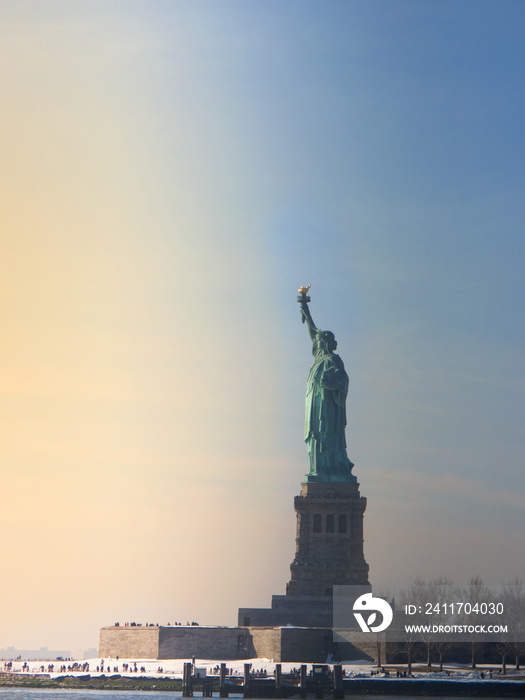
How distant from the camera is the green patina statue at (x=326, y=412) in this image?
292ft

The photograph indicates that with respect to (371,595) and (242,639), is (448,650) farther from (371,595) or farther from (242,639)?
(242,639)

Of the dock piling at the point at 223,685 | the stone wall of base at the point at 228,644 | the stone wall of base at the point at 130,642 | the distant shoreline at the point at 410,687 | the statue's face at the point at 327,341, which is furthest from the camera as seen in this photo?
the statue's face at the point at 327,341

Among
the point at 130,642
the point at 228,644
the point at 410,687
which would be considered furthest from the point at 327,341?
the point at 410,687

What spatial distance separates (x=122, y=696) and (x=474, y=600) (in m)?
27.3

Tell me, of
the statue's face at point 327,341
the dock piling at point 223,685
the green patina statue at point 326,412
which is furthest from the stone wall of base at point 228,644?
the statue's face at point 327,341

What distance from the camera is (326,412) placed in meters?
90.6

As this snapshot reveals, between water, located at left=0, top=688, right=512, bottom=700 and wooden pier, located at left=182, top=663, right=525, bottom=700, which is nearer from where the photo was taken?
wooden pier, located at left=182, top=663, right=525, bottom=700

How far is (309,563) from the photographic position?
283ft

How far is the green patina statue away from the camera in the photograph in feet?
292

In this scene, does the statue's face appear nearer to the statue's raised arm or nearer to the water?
the statue's raised arm

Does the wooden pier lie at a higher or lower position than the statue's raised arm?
lower

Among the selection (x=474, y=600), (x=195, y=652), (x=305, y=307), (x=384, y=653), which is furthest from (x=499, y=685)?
(x=305, y=307)

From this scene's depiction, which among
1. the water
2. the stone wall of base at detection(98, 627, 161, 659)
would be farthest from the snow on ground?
the water

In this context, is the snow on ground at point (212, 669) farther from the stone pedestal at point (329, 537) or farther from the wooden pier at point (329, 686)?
the stone pedestal at point (329, 537)
